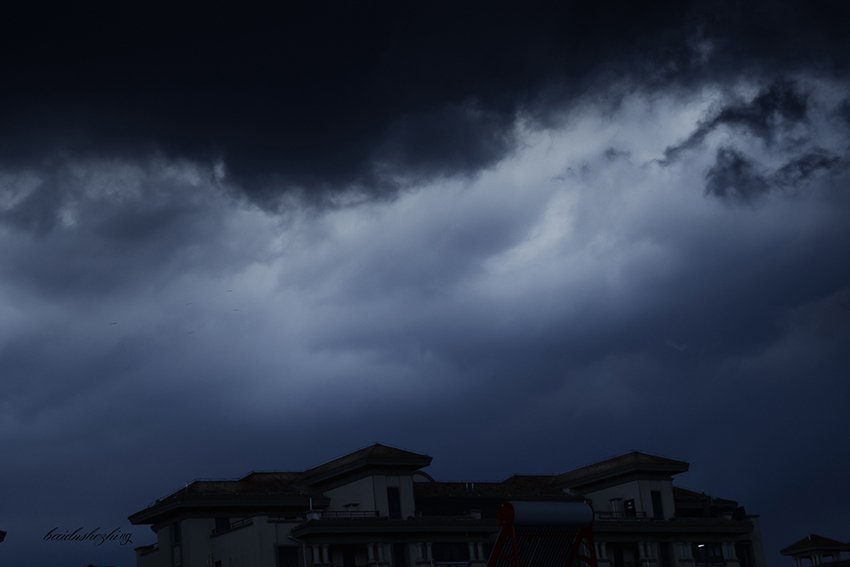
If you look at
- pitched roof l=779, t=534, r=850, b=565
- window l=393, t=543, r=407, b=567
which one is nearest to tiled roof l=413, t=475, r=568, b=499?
window l=393, t=543, r=407, b=567

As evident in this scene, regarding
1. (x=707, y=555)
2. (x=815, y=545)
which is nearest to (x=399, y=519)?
(x=707, y=555)

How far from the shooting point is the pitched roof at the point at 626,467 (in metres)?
100

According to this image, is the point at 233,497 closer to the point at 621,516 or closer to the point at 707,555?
the point at 621,516

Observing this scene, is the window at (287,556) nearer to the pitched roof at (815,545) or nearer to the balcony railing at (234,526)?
the balcony railing at (234,526)

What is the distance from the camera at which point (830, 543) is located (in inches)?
→ 4316

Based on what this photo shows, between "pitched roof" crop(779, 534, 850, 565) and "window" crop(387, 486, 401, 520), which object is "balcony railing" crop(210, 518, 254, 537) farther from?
"pitched roof" crop(779, 534, 850, 565)

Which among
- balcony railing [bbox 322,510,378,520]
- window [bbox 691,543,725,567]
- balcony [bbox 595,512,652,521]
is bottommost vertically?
window [bbox 691,543,725,567]

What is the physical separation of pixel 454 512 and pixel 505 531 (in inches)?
Answer: 1837

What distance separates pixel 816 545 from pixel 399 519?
170ft

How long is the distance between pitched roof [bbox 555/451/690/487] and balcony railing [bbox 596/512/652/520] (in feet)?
13.2

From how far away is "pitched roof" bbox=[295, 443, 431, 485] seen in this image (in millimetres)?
87875

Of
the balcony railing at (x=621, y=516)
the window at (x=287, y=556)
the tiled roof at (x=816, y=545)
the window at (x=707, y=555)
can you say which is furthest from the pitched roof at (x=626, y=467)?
the window at (x=287, y=556)

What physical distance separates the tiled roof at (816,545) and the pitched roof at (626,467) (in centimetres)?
1997

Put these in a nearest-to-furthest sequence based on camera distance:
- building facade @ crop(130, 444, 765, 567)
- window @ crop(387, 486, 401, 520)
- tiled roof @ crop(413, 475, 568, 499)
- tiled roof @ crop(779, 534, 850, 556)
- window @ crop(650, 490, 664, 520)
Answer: building facade @ crop(130, 444, 765, 567) < window @ crop(387, 486, 401, 520) < tiled roof @ crop(413, 475, 568, 499) < window @ crop(650, 490, 664, 520) < tiled roof @ crop(779, 534, 850, 556)
